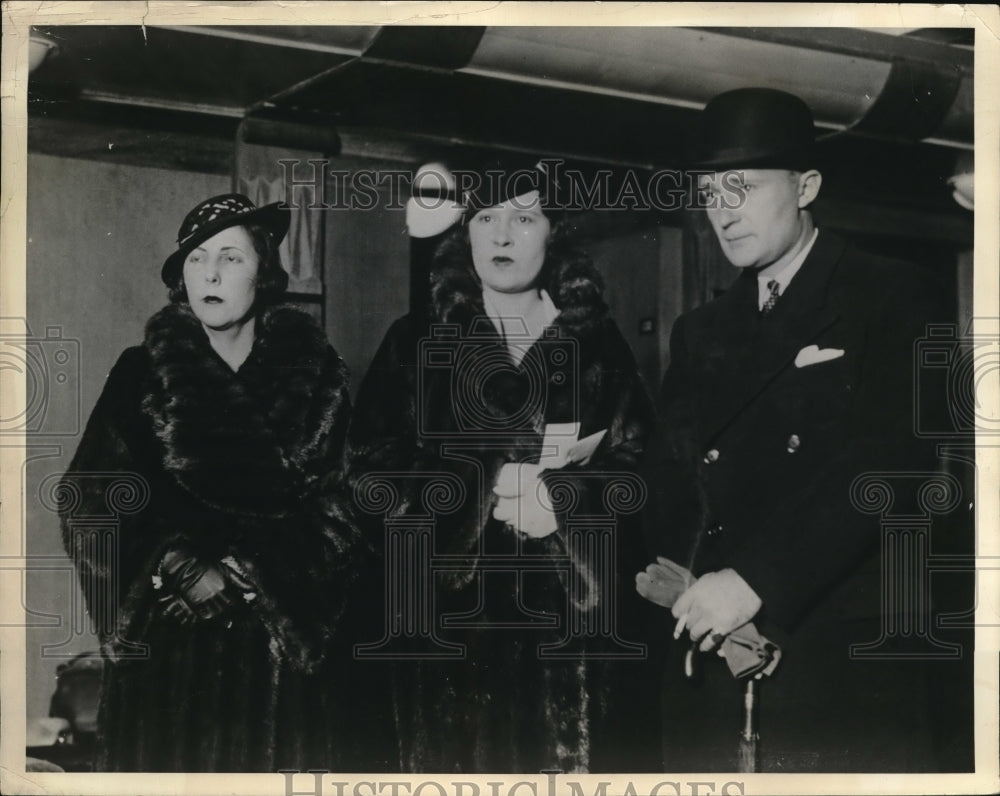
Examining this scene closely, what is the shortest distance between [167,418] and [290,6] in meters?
1.45

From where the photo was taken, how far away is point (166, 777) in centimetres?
406

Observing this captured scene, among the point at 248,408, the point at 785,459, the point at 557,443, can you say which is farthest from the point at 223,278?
the point at 785,459

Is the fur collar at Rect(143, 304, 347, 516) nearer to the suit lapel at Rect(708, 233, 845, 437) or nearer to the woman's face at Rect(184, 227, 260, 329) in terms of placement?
the woman's face at Rect(184, 227, 260, 329)

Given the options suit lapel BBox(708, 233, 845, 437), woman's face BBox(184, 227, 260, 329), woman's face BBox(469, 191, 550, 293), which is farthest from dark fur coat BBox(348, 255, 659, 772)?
woman's face BBox(184, 227, 260, 329)

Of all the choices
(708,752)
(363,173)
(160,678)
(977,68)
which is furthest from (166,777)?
(977,68)

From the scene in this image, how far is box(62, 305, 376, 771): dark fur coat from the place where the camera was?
13.3ft

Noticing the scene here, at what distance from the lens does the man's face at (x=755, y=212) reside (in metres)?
4.13

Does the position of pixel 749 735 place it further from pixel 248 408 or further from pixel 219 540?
pixel 248 408

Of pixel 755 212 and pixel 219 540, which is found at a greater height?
pixel 755 212

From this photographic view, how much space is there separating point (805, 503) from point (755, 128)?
1.28 meters

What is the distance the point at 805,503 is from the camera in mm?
4004

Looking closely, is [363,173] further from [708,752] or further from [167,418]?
[708,752]

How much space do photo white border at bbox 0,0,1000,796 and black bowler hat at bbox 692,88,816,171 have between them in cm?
26

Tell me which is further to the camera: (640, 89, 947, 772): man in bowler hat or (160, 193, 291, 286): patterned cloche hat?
(160, 193, 291, 286): patterned cloche hat
